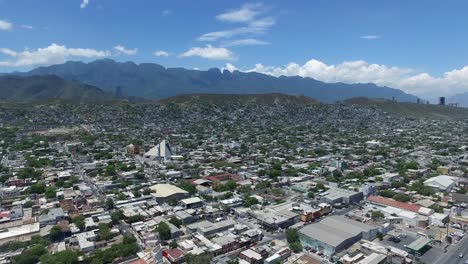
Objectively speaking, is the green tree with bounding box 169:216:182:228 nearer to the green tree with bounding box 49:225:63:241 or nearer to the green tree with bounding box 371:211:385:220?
the green tree with bounding box 49:225:63:241

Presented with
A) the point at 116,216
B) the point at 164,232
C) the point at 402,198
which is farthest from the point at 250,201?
the point at 402,198

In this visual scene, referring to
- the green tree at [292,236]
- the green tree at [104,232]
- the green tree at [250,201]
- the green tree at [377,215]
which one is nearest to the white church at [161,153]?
the green tree at [250,201]

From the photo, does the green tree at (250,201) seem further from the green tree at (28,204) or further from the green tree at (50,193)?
the green tree at (28,204)

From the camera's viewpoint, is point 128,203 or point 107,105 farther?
point 107,105

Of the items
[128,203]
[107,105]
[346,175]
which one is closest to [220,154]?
[346,175]

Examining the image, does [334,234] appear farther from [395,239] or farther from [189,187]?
[189,187]

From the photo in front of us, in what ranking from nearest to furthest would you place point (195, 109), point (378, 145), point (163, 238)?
point (163, 238) < point (378, 145) < point (195, 109)

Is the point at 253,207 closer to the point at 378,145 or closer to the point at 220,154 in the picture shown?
the point at 220,154
